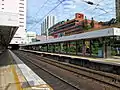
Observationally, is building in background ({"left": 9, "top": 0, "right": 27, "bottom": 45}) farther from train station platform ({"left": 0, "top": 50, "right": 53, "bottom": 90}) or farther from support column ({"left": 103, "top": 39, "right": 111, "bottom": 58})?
train station platform ({"left": 0, "top": 50, "right": 53, "bottom": 90})

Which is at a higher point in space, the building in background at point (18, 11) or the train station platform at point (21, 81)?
the building in background at point (18, 11)

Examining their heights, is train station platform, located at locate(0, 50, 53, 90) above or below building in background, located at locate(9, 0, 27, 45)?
below

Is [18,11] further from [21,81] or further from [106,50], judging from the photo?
[21,81]

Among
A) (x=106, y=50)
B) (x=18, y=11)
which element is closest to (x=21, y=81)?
(x=106, y=50)

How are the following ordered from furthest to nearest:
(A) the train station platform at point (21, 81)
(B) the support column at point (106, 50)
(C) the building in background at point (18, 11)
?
1. (C) the building in background at point (18, 11)
2. (B) the support column at point (106, 50)
3. (A) the train station platform at point (21, 81)

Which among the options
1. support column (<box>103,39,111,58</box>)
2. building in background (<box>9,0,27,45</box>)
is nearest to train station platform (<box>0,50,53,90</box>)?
support column (<box>103,39,111,58</box>)

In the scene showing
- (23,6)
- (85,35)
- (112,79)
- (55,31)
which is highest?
(23,6)

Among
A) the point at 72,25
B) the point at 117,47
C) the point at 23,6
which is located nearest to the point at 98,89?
the point at 117,47

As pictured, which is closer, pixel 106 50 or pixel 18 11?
pixel 106 50

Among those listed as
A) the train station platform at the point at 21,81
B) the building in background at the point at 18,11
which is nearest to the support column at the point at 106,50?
the train station platform at the point at 21,81

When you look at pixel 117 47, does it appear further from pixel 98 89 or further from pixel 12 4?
pixel 12 4

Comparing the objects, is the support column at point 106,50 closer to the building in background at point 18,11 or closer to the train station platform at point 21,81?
the train station platform at point 21,81

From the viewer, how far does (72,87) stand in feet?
35.9

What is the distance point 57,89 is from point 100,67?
11088 millimetres
